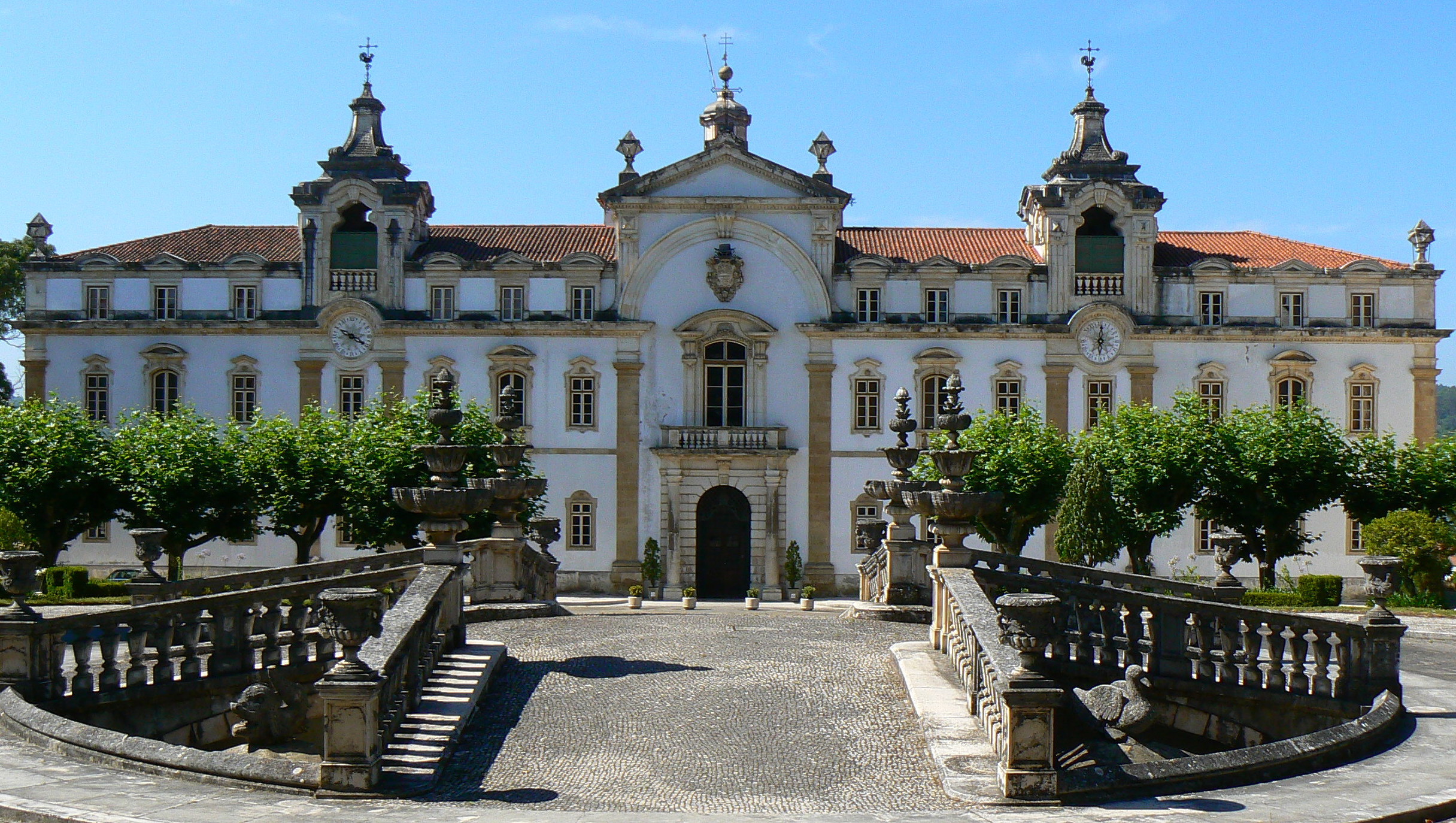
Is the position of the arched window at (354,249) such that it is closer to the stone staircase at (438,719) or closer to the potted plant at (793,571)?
the potted plant at (793,571)

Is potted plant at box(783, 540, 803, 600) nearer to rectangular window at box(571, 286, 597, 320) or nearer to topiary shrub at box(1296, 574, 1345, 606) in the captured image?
rectangular window at box(571, 286, 597, 320)

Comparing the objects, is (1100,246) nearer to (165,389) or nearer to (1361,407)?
(1361,407)

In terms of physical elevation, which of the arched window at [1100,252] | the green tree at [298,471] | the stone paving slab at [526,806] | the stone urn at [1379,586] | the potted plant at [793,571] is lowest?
the potted plant at [793,571]

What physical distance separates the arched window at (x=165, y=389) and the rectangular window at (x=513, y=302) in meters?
10.4

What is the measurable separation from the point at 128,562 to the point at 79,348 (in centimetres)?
695

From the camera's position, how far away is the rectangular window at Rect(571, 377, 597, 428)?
1761 inches

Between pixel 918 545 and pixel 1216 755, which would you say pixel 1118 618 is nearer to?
pixel 1216 755

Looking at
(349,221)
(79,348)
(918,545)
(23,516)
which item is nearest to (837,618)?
(918,545)

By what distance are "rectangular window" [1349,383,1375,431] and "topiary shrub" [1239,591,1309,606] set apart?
1208 cm

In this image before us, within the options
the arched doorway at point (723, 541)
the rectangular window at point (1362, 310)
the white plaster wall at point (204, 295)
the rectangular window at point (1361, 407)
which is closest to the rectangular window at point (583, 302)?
the arched doorway at point (723, 541)

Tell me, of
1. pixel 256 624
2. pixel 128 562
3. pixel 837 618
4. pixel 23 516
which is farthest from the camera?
pixel 128 562

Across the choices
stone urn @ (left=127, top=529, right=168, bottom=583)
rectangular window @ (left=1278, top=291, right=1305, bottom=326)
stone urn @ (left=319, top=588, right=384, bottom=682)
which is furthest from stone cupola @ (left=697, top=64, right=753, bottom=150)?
stone urn @ (left=319, top=588, right=384, bottom=682)

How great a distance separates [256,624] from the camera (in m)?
15.9

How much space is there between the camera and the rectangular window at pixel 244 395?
148ft
